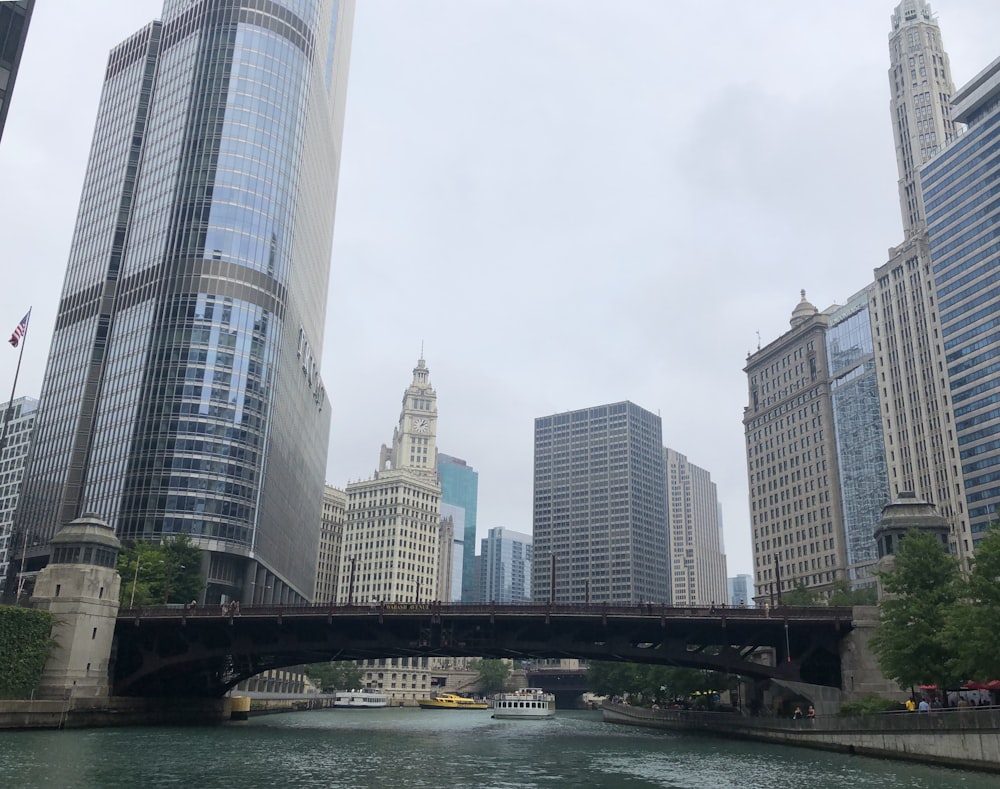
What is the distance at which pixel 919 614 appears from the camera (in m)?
68.4

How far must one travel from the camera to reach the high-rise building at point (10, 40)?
46312 mm

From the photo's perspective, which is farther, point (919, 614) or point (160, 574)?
point (160, 574)

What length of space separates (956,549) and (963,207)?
61658 mm

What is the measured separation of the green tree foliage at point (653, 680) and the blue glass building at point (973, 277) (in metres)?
58.9

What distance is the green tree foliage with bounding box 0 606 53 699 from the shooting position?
76.6m

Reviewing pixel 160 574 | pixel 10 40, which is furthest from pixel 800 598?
pixel 10 40

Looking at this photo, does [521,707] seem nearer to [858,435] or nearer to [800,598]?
[800,598]

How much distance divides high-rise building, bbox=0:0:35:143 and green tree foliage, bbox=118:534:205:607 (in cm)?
6550

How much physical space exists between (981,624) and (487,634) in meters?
52.4

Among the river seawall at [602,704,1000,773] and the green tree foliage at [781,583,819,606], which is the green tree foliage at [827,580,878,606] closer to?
the green tree foliage at [781,583,819,606]

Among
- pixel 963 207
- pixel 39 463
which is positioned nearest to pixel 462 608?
pixel 39 463

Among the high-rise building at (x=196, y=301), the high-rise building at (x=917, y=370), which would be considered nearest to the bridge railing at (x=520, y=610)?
the high-rise building at (x=196, y=301)

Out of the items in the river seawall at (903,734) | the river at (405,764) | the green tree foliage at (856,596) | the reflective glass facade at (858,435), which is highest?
the reflective glass facade at (858,435)

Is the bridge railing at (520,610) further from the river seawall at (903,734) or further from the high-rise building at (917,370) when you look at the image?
the high-rise building at (917,370)
